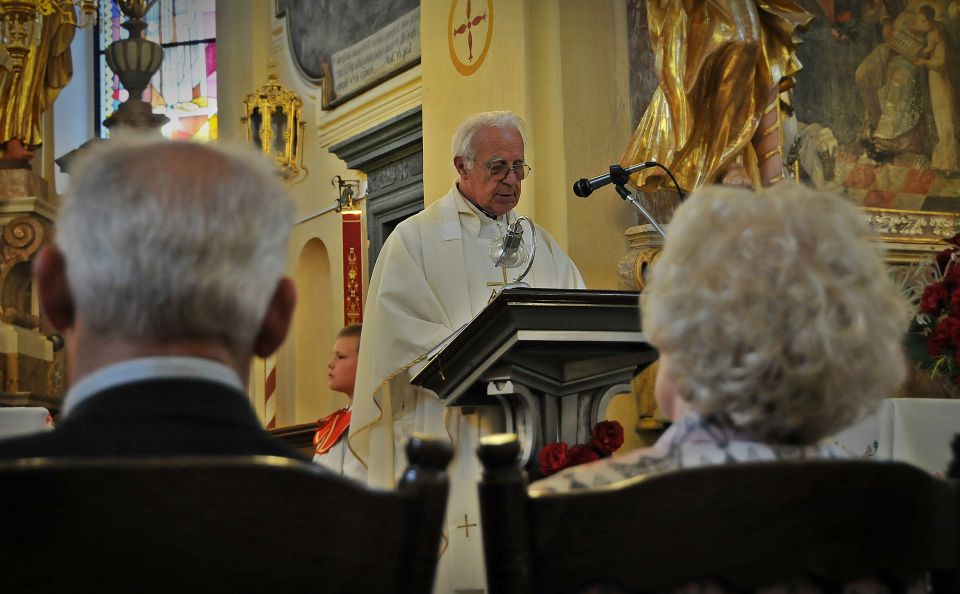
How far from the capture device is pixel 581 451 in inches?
166

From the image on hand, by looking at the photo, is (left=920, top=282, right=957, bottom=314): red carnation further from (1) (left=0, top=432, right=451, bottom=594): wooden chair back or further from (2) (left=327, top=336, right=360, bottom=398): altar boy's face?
(1) (left=0, top=432, right=451, bottom=594): wooden chair back

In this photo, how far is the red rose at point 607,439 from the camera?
4.23 meters

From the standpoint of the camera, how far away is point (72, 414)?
138 centimetres

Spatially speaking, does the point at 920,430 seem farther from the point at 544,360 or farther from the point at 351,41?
the point at 351,41

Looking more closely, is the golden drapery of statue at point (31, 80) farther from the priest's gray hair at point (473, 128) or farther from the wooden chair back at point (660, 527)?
the wooden chair back at point (660, 527)

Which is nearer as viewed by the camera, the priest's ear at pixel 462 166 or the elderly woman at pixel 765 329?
the elderly woman at pixel 765 329

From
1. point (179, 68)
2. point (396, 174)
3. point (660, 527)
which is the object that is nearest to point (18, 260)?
point (396, 174)

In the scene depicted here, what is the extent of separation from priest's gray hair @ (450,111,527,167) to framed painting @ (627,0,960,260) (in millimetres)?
1771

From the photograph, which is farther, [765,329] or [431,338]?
[431,338]

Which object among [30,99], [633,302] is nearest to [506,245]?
[633,302]

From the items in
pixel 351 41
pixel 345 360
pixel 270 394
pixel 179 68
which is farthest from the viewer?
pixel 179 68

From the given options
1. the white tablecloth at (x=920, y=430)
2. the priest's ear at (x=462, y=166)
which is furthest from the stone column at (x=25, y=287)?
the white tablecloth at (x=920, y=430)

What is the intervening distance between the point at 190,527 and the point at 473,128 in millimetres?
4537

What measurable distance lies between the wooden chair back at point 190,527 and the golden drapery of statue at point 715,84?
555 cm
